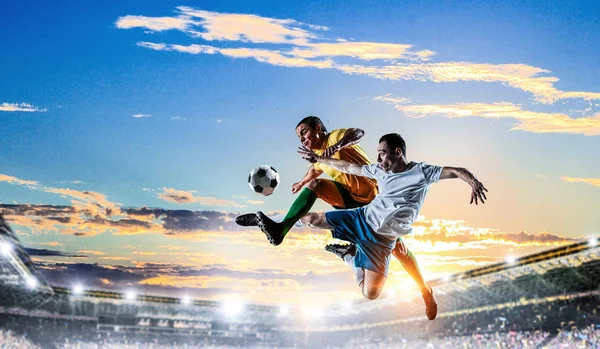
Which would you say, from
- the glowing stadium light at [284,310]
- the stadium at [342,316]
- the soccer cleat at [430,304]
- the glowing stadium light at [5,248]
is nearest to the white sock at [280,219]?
the soccer cleat at [430,304]

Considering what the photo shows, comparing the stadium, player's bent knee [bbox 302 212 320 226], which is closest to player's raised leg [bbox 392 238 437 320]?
player's bent knee [bbox 302 212 320 226]

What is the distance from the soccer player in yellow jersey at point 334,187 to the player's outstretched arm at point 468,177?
2.81ft

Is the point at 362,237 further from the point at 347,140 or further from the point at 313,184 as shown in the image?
the point at 347,140

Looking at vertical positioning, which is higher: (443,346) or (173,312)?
(173,312)

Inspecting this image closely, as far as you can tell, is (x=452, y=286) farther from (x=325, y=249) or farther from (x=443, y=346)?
(x=325, y=249)

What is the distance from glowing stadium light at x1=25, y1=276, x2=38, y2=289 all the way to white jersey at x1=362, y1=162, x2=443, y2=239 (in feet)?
74.8


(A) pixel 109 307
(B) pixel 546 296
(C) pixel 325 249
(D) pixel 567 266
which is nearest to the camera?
(C) pixel 325 249

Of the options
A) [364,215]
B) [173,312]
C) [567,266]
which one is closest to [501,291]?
[567,266]

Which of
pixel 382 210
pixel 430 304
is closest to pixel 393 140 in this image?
pixel 382 210

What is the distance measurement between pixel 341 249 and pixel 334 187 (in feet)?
2.70

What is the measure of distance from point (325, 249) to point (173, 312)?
28633 millimetres

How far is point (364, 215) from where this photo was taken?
21.0 feet

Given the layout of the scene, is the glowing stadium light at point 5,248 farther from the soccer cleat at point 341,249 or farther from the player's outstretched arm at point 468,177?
the player's outstretched arm at point 468,177

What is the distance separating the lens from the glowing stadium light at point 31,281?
85.1ft
